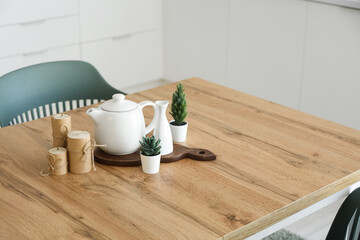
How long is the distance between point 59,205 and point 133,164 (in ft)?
0.95

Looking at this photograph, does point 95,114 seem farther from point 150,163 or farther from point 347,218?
point 347,218

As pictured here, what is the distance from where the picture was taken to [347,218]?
1.51 meters

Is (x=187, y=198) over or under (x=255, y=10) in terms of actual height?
under

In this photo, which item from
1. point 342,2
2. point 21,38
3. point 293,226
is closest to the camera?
point 293,226

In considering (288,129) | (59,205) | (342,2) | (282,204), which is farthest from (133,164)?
(342,2)

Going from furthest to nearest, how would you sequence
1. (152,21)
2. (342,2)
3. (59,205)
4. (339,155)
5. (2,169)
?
(152,21)
(342,2)
(339,155)
(2,169)
(59,205)

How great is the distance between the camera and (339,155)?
5.94ft

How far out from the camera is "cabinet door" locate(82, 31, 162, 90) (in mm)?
4117

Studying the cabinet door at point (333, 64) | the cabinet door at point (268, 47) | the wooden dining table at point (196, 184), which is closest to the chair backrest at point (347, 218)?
the wooden dining table at point (196, 184)

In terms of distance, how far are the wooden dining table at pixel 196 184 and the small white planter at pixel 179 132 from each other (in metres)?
0.05

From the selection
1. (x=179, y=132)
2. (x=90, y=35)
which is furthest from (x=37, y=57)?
(x=179, y=132)

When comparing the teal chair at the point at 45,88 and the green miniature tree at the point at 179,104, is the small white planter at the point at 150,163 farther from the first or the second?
the teal chair at the point at 45,88

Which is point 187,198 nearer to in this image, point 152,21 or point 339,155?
point 339,155

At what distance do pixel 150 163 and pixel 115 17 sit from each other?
8.69 ft
